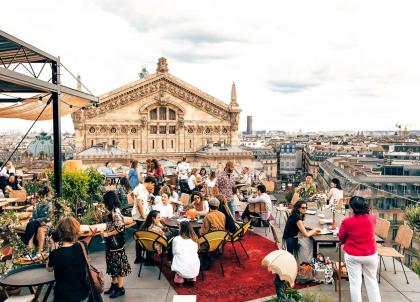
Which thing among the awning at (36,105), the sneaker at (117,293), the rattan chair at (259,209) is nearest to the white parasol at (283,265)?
the sneaker at (117,293)

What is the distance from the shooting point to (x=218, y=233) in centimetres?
762

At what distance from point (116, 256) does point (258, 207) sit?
5.13m

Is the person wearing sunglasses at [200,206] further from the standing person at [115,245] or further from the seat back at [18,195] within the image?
the seat back at [18,195]

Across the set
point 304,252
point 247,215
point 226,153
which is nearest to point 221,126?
point 226,153

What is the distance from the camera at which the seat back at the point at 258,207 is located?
35.4ft

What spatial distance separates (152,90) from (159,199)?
3237 centimetres

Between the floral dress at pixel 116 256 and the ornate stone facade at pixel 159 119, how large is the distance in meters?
33.0

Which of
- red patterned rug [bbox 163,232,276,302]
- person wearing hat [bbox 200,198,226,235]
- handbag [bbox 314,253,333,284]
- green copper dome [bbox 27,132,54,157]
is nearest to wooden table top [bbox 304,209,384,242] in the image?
handbag [bbox 314,253,333,284]

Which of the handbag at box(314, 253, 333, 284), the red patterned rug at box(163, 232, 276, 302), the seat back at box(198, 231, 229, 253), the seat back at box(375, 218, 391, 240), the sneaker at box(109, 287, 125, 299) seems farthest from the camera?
the seat back at box(375, 218, 391, 240)

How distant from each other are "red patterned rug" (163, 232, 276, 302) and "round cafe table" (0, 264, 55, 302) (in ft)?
8.41

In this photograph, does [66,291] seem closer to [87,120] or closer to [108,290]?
[108,290]

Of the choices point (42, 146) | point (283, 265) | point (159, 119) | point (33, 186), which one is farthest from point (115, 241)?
point (42, 146)

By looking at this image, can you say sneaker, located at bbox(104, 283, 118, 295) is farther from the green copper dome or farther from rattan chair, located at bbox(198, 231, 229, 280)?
the green copper dome

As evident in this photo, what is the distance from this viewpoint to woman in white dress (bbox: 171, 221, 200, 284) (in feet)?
23.3
